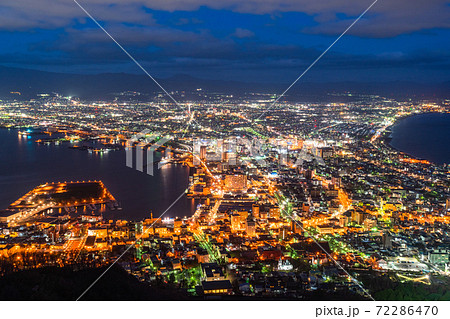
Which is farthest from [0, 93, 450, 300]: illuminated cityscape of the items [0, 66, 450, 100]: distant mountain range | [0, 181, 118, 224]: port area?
[0, 66, 450, 100]: distant mountain range

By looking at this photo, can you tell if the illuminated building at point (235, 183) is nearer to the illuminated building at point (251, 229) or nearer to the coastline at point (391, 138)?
the illuminated building at point (251, 229)

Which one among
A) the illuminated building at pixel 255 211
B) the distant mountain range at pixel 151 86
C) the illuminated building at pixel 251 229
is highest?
the distant mountain range at pixel 151 86

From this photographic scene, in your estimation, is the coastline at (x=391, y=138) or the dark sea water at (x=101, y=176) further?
the coastline at (x=391, y=138)

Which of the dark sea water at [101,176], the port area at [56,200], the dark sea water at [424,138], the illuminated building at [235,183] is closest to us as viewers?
the port area at [56,200]

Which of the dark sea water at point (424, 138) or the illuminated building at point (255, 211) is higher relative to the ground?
the dark sea water at point (424, 138)

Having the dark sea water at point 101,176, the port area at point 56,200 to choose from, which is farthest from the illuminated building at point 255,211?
the port area at point 56,200

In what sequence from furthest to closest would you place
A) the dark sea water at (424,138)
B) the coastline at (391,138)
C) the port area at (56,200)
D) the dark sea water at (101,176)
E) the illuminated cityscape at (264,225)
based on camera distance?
the dark sea water at (424,138)
the coastline at (391,138)
the dark sea water at (101,176)
the port area at (56,200)
the illuminated cityscape at (264,225)

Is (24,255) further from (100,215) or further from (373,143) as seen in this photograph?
(373,143)
